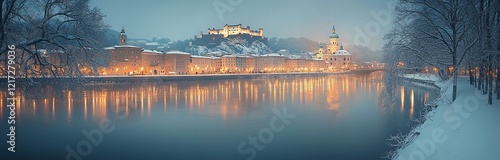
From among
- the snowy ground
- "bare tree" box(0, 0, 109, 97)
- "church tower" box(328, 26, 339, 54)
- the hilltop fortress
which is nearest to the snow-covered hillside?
the hilltop fortress

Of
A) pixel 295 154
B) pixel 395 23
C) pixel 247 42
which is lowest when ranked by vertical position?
pixel 295 154

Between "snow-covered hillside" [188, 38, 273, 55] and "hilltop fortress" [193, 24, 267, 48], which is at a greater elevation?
"hilltop fortress" [193, 24, 267, 48]

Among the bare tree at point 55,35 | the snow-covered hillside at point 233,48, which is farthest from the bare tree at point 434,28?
the snow-covered hillside at point 233,48

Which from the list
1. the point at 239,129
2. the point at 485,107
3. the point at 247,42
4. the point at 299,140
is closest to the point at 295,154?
the point at 299,140

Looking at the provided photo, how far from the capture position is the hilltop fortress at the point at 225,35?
471 ft

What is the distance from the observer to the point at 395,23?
13531mm

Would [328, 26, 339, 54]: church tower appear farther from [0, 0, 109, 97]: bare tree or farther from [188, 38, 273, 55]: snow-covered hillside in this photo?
[0, 0, 109, 97]: bare tree

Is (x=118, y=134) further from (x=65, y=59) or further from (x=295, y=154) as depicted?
(x=295, y=154)

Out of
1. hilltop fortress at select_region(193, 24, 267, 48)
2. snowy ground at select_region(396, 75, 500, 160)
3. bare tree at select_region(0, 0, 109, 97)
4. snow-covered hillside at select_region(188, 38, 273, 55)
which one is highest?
hilltop fortress at select_region(193, 24, 267, 48)

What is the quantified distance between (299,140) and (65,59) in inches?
298

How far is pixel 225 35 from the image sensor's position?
147m

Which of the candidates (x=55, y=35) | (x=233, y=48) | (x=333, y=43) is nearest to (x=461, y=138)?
(x=55, y=35)

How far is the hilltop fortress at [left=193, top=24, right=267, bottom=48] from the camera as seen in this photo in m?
144

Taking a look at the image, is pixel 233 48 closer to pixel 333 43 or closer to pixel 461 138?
pixel 333 43
